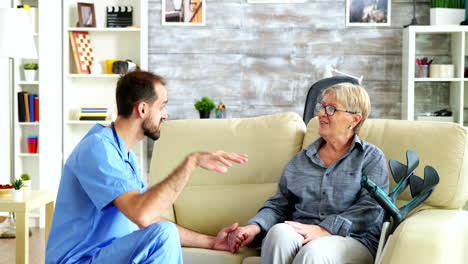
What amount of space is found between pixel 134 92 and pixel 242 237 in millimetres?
794

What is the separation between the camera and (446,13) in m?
5.46

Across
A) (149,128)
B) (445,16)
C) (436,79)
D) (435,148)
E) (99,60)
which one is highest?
(445,16)

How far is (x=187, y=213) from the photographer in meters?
3.16

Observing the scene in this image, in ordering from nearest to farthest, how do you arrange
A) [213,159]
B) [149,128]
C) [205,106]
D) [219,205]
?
[213,159] < [149,128] < [219,205] < [205,106]

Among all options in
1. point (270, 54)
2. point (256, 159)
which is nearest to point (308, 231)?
point (256, 159)

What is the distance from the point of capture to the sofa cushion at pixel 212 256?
2717 millimetres

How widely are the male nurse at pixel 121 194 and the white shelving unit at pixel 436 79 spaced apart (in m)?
3.49

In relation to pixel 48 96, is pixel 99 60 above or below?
above

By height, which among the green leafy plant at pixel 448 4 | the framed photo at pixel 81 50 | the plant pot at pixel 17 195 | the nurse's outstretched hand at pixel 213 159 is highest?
the green leafy plant at pixel 448 4

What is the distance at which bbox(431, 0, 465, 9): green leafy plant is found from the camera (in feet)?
17.9

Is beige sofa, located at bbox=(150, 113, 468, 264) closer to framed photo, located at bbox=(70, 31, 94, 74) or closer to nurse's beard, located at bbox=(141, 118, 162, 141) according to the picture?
nurse's beard, located at bbox=(141, 118, 162, 141)

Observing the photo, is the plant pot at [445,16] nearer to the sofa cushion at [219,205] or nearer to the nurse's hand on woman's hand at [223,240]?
the sofa cushion at [219,205]

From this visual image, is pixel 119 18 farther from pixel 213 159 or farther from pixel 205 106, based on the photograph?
pixel 213 159

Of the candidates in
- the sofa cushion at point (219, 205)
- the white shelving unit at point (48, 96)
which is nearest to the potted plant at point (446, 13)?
the sofa cushion at point (219, 205)
